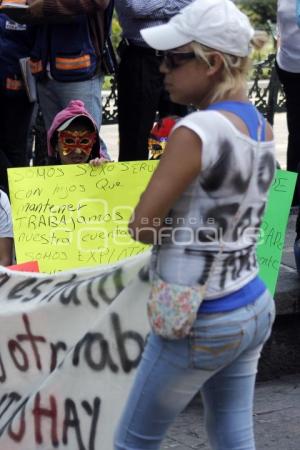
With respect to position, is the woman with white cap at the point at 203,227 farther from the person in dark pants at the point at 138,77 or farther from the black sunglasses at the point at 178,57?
the person in dark pants at the point at 138,77

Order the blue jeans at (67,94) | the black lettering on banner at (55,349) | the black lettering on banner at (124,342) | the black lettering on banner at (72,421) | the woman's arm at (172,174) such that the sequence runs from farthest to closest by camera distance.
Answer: the blue jeans at (67,94), the black lettering on banner at (55,349), the black lettering on banner at (72,421), the black lettering on banner at (124,342), the woman's arm at (172,174)

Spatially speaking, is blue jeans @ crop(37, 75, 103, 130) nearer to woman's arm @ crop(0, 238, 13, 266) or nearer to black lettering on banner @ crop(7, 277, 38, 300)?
woman's arm @ crop(0, 238, 13, 266)

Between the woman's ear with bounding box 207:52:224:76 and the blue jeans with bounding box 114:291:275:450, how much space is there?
620 millimetres

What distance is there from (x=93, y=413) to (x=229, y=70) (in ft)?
4.19

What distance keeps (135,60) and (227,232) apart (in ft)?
11.5

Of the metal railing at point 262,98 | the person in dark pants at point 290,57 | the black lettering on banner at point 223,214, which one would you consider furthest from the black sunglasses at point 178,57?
the metal railing at point 262,98

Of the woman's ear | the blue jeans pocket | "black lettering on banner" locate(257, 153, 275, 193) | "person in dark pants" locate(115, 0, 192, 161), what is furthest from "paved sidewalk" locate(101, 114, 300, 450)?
the woman's ear

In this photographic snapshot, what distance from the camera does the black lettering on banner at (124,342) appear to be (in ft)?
Result: 11.3

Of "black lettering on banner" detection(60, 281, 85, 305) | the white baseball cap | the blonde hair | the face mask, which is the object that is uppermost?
the white baseball cap

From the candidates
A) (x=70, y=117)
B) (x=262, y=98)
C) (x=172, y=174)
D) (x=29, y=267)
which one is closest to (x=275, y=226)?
(x=29, y=267)

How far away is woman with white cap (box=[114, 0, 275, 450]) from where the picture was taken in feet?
9.23

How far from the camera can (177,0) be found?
6.05m

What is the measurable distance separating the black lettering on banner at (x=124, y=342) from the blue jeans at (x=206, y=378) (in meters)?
0.40

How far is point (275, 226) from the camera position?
15.5 feet
